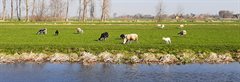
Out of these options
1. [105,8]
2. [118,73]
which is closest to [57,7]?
[105,8]

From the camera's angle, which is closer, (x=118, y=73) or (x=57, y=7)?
(x=118, y=73)

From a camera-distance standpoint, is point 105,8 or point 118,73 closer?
point 118,73

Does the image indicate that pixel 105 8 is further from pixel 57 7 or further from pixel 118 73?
pixel 118 73

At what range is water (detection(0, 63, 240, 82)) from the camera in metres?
26.4

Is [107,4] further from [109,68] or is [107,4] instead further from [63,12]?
[109,68]

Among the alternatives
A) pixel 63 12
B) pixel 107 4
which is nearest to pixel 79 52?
pixel 107 4

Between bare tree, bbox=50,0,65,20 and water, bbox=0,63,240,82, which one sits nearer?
water, bbox=0,63,240,82

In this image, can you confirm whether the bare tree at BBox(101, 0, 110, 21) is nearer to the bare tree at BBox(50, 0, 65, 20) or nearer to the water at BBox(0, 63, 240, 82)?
the bare tree at BBox(50, 0, 65, 20)

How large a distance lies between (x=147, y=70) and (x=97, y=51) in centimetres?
743

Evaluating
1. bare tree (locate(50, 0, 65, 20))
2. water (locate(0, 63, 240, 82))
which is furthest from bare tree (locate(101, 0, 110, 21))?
water (locate(0, 63, 240, 82))

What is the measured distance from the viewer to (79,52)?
36.6 meters

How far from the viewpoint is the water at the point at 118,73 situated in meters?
26.4

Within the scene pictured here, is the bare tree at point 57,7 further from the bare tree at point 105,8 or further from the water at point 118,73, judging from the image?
the water at point 118,73

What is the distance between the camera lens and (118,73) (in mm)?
29016
